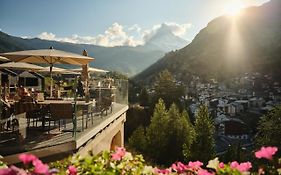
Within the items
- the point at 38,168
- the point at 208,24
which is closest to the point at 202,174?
the point at 38,168

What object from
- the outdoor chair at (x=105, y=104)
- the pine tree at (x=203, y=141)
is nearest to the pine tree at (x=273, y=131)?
the pine tree at (x=203, y=141)

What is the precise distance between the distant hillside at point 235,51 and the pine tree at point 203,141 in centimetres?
9263

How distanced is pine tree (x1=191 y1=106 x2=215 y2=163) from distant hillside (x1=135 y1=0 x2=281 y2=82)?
92.6m

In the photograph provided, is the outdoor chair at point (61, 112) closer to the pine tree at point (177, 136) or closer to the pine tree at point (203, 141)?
the pine tree at point (203, 141)

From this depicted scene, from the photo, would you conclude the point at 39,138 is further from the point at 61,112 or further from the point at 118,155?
the point at 118,155

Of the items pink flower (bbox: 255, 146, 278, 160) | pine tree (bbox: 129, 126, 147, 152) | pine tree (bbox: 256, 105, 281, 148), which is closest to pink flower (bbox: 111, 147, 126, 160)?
pink flower (bbox: 255, 146, 278, 160)

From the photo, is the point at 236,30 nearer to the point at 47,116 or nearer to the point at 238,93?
the point at 238,93

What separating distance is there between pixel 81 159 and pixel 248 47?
143 m

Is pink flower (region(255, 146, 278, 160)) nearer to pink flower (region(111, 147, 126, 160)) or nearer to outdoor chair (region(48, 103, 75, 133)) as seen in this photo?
pink flower (region(111, 147, 126, 160))

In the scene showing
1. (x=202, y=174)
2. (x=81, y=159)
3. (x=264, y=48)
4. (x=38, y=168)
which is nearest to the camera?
(x=38, y=168)

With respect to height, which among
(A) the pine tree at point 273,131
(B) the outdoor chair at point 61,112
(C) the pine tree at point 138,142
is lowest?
(C) the pine tree at point 138,142

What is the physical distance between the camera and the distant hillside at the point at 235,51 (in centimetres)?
12988

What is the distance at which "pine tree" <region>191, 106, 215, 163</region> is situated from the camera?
34625 millimetres

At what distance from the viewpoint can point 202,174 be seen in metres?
2.90
